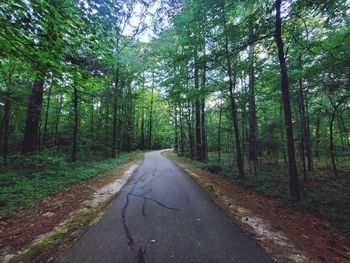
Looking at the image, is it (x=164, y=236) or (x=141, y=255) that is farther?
(x=164, y=236)

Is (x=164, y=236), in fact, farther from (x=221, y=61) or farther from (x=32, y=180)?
(x=221, y=61)

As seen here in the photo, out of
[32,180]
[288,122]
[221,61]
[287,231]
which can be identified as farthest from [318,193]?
[32,180]

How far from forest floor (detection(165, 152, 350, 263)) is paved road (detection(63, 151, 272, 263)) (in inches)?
11.6

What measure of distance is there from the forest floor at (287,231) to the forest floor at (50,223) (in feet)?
10.8

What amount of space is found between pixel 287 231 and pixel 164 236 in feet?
7.97

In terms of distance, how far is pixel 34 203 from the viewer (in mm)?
4621

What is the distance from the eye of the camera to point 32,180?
616 cm

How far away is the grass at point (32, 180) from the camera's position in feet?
15.0

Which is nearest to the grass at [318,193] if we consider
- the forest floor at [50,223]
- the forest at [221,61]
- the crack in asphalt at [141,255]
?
the forest at [221,61]

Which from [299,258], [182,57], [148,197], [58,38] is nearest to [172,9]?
[182,57]

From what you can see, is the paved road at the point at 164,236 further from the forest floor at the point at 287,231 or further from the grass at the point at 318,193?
the grass at the point at 318,193

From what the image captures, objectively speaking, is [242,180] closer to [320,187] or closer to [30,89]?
[320,187]

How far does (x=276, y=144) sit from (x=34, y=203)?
9343 mm

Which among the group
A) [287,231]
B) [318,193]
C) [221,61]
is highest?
[221,61]
